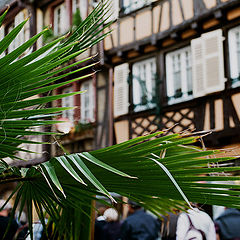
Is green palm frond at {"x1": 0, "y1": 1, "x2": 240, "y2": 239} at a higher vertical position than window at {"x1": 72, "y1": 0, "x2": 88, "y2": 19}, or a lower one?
lower

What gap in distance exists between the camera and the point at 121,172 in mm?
2271

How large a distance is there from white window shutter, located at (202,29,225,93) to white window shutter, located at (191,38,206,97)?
0.15 meters

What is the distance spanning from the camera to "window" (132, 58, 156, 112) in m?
13.7

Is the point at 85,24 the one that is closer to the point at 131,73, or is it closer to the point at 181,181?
the point at 181,181

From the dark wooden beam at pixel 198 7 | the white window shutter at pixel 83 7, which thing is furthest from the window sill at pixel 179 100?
the white window shutter at pixel 83 7

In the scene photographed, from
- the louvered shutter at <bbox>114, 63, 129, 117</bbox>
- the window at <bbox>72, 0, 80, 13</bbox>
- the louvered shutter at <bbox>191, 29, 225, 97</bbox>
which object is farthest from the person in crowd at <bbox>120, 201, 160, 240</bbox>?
the window at <bbox>72, 0, 80, 13</bbox>

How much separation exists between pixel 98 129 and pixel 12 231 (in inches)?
352

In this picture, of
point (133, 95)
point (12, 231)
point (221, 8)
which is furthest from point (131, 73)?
point (12, 231)

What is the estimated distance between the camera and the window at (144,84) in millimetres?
13734

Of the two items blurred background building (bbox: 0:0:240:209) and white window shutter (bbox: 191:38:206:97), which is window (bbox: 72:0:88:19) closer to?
blurred background building (bbox: 0:0:240:209)

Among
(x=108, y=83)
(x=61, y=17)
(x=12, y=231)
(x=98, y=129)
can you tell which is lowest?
(x=12, y=231)

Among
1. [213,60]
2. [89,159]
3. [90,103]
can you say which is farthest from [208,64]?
[89,159]

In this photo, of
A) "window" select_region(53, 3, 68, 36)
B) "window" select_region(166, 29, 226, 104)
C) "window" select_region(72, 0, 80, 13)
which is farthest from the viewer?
"window" select_region(53, 3, 68, 36)

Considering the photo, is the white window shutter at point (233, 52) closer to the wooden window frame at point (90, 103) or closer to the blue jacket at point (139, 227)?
the wooden window frame at point (90, 103)
